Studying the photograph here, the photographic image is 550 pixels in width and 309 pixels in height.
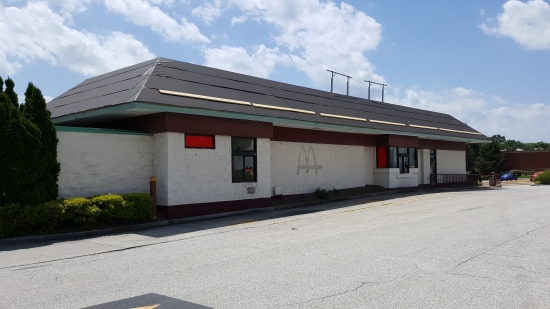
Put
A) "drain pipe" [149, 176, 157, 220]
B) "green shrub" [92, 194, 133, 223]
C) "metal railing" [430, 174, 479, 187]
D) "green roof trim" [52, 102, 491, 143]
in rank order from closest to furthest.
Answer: "green shrub" [92, 194, 133, 223], "green roof trim" [52, 102, 491, 143], "drain pipe" [149, 176, 157, 220], "metal railing" [430, 174, 479, 187]

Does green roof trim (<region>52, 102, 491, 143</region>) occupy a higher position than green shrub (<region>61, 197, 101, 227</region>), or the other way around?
green roof trim (<region>52, 102, 491, 143</region>)

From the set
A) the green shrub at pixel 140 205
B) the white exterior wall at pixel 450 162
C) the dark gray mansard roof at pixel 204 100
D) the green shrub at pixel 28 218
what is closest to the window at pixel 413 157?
the dark gray mansard roof at pixel 204 100

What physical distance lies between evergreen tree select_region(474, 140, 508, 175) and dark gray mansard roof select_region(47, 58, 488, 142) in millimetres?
47770

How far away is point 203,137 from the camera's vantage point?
1639 centimetres

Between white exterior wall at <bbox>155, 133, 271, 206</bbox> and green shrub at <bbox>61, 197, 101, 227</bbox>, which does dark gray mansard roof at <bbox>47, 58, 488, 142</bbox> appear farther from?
green shrub at <bbox>61, 197, 101, 227</bbox>

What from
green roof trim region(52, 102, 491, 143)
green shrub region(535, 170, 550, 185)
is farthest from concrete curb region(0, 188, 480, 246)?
green shrub region(535, 170, 550, 185)

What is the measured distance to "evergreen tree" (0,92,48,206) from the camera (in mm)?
11922

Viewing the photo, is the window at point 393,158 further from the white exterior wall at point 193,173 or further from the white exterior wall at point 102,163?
the white exterior wall at point 102,163

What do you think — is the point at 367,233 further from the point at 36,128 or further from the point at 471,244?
the point at 36,128

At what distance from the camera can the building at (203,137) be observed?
14.8 m

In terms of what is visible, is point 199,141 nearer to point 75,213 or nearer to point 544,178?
point 75,213

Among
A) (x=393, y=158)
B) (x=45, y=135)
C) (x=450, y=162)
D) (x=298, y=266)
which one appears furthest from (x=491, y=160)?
(x=298, y=266)

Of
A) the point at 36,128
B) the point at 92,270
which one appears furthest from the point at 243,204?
the point at 92,270

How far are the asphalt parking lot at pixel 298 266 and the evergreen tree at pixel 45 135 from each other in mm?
1886
